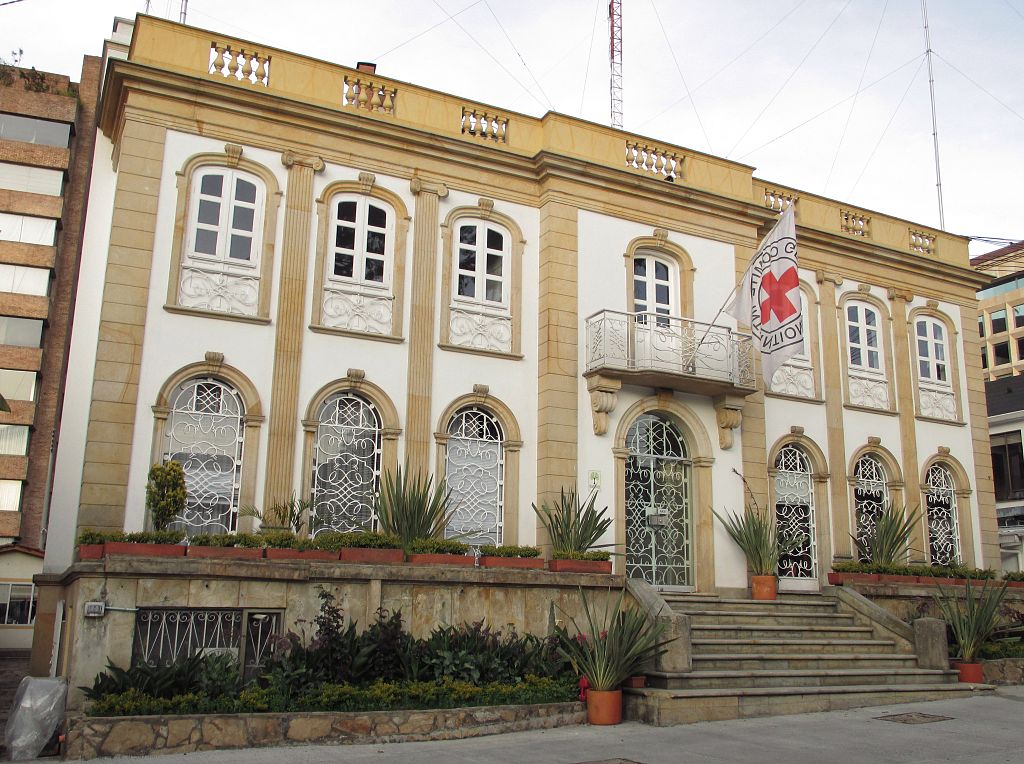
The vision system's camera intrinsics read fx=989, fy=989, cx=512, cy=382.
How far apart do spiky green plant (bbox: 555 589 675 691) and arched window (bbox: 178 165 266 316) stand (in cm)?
695

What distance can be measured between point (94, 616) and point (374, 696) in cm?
311

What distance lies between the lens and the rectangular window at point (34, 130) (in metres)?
40.6

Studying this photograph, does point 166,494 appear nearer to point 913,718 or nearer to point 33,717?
point 33,717

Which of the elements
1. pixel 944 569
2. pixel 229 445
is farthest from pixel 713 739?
pixel 944 569

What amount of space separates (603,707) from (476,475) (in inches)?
208

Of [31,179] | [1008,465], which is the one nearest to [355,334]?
[1008,465]

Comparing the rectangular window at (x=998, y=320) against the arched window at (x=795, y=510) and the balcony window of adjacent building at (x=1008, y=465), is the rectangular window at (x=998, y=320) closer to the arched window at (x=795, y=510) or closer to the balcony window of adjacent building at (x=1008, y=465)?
the balcony window of adjacent building at (x=1008, y=465)

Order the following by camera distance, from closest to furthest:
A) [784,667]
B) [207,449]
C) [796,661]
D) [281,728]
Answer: [281,728]
[784,667]
[796,661]
[207,449]

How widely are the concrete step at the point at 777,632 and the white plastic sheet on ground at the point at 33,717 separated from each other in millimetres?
8223

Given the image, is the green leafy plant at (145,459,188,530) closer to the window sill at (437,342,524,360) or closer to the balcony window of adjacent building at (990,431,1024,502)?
the window sill at (437,342,524,360)

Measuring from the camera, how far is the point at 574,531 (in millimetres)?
15094

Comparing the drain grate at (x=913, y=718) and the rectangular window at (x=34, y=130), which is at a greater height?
the rectangular window at (x=34, y=130)

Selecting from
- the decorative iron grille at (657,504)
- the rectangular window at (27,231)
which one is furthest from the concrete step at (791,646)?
the rectangular window at (27,231)

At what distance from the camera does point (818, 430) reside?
769 inches
